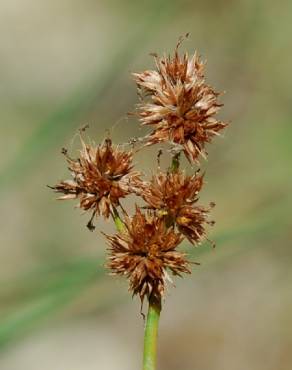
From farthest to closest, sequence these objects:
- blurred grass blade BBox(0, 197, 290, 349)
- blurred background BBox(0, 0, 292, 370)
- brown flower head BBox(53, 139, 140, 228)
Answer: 1. blurred background BBox(0, 0, 292, 370)
2. blurred grass blade BBox(0, 197, 290, 349)
3. brown flower head BBox(53, 139, 140, 228)

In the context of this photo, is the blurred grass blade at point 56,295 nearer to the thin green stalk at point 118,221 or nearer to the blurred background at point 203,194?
the thin green stalk at point 118,221

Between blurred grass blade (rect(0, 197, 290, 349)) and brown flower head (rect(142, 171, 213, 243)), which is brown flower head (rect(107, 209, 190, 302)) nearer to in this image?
brown flower head (rect(142, 171, 213, 243))

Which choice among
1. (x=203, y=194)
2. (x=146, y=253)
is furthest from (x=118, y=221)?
(x=203, y=194)

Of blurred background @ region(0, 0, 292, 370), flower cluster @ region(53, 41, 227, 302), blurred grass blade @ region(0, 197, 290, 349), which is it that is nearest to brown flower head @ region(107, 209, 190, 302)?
flower cluster @ region(53, 41, 227, 302)

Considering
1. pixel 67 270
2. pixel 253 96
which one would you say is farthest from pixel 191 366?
pixel 67 270

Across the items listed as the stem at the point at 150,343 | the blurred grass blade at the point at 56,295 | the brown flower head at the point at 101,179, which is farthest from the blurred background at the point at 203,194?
the stem at the point at 150,343

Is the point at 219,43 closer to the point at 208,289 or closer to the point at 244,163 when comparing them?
the point at 244,163

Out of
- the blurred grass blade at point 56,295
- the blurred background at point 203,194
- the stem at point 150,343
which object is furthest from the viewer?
the blurred background at point 203,194
